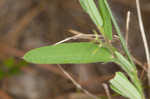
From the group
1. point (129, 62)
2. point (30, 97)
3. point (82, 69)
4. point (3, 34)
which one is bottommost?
point (30, 97)

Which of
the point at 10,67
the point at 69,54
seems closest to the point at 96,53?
the point at 69,54

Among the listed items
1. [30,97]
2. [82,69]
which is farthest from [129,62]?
[30,97]

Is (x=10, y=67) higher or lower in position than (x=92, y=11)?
lower

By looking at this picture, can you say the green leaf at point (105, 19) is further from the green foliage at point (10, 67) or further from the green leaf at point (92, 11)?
the green foliage at point (10, 67)

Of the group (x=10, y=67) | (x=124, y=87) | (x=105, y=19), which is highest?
(x=105, y=19)

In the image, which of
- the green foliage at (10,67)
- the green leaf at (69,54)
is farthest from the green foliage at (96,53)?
the green foliage at (10,67)

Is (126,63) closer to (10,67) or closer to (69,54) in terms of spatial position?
(69,54)

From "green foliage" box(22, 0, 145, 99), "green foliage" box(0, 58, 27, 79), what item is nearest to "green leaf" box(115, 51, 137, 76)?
"green foliage" box(22, 0, 145, 99)

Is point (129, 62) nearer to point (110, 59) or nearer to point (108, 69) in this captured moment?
point (110, 59)
